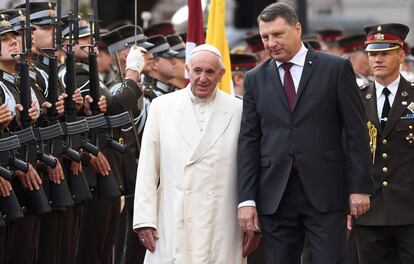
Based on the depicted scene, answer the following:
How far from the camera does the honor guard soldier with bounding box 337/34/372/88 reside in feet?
56.5

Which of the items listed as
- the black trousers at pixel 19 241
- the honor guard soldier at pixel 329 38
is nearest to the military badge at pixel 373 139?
the black trousers at pixel 19 241

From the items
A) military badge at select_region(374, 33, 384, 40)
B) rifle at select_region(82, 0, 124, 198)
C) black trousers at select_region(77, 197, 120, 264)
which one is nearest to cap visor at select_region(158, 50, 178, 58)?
rifle at select_region(82, 0, 124, 198)

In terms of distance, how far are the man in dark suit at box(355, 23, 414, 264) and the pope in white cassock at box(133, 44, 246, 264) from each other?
5.27 feet

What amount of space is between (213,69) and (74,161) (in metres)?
2.14

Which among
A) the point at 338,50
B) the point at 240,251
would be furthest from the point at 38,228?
the point at 338,50

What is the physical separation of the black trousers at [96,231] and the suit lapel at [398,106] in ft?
8.48

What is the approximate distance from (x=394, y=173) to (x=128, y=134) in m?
2.63

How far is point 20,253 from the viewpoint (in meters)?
10.5

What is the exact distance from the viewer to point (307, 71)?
376 inches

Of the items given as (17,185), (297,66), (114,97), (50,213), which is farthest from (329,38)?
(297,66)

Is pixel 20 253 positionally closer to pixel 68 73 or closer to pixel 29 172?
pixel 29 172

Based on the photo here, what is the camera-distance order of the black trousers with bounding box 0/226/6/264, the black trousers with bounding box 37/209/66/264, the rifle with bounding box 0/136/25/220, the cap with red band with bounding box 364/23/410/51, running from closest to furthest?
1. the rifle with bounding box 0/136/25/220
2. the black trousers with bounding box 0/226/6/264
3. the black trousers with bounding box 37/209/66/264
4. the cap with red band with bounding box 364/23/410/51

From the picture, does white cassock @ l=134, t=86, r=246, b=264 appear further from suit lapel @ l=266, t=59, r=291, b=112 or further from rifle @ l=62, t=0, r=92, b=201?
rifle @ l=62, t=0, r=92, b=201

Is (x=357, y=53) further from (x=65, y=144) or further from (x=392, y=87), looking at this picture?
(x=65, y=144)
